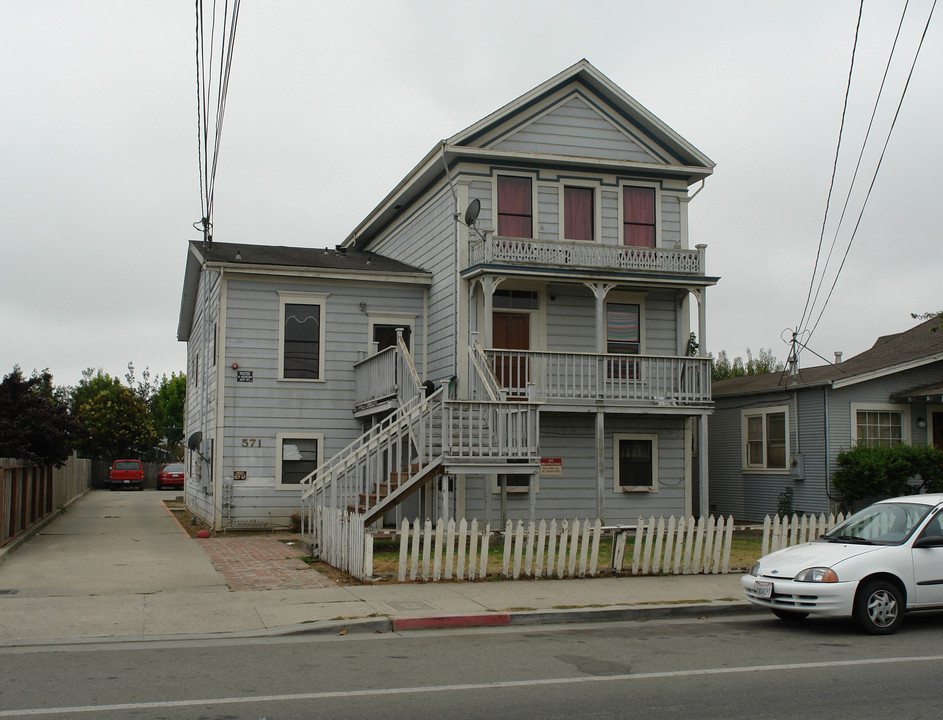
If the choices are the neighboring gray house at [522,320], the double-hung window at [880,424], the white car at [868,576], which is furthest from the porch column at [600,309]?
the white car at [868,576]

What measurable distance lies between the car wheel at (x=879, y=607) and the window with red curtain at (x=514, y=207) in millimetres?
12670

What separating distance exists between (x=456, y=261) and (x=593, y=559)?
870 centimetres

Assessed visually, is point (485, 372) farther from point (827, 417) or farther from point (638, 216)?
point (827, 417)

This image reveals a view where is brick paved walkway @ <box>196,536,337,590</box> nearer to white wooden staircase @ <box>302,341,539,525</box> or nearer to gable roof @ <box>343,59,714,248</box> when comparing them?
white wooden staircase @ <box>302,341,539,525</box>

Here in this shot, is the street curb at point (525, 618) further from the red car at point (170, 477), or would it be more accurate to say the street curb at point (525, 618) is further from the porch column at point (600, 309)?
the red car at point (170, 477)

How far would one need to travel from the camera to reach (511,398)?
1925 cm

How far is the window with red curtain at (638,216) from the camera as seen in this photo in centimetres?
2197

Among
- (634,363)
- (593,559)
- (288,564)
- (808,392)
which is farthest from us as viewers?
(808,392)

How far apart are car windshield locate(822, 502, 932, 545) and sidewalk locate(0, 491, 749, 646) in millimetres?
1611

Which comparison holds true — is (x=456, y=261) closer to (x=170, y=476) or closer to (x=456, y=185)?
(x=456, y=185)

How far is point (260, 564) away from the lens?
15234 mm

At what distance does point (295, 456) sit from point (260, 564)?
6.38 meters

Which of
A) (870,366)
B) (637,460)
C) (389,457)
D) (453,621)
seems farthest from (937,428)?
(453,621)

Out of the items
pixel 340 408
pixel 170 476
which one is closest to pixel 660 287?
pixel 340 408
